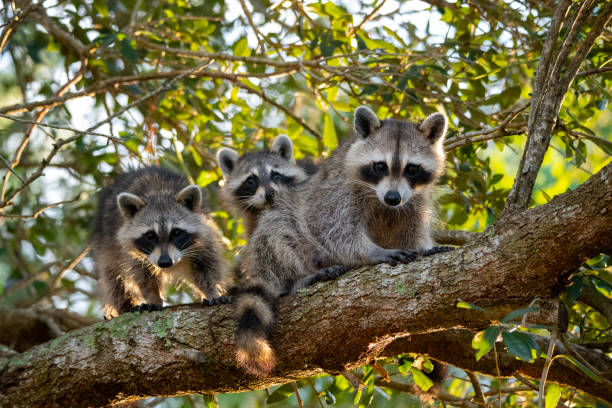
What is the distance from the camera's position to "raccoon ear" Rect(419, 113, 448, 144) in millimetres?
4434

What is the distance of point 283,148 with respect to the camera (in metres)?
5.92

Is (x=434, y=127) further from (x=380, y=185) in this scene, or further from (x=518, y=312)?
(x=518, y=312)

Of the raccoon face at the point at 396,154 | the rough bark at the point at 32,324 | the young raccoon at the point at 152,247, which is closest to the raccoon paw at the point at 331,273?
the raccoon face at the point at 396,154

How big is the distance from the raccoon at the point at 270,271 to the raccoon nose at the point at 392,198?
1.79ft

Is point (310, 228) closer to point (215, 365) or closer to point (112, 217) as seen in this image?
point (215, 365)

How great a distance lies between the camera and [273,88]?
5828 millimetres

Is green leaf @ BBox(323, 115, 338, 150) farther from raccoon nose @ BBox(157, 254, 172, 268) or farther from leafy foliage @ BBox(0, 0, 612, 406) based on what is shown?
raccoon nose @ BBox(157, 254, 172, 268)

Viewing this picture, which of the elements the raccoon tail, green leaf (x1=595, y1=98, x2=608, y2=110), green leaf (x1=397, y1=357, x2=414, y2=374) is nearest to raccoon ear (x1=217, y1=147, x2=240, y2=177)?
the raccoon tail

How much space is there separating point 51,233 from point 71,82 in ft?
4.79

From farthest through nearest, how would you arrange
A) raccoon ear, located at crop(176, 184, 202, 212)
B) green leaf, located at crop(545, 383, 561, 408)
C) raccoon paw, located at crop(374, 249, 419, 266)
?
raccoon ear, located at crop(176, 184, 202, 212)
raccoon paw, located at crop(374, 249, 419, 266)
green leaf, located at crop(545, 383, 561, 408)

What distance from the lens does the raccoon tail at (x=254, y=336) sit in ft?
10.6

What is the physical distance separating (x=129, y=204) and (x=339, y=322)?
2628 millimetres

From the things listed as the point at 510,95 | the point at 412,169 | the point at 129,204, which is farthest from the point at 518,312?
the point at 129,204

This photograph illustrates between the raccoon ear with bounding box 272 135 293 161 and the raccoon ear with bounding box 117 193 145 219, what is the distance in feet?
4.45
